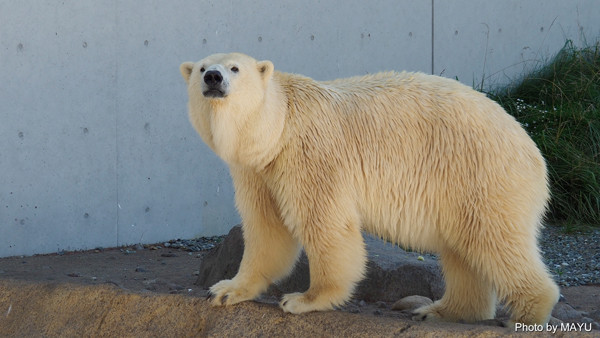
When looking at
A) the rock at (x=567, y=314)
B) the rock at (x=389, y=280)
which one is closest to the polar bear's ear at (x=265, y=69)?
the rock at (x=389, y=280)

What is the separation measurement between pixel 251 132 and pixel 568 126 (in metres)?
5.37

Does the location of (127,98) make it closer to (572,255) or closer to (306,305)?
(306,305)

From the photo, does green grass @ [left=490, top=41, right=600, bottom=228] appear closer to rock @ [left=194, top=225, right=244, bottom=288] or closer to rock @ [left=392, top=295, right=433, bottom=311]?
rock @ [left=392, top=295, right=433, bottom=311]

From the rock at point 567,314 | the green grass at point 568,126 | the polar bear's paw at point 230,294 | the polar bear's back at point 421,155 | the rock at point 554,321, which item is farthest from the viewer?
the green grass at point 568,126

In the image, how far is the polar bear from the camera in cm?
380

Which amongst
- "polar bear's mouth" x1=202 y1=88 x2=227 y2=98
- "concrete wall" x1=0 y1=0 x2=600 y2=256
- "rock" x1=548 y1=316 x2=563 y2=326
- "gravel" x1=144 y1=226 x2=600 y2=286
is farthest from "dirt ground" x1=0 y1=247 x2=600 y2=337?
"concrete wall" x1=0 y1=0 x2=600 y2=256

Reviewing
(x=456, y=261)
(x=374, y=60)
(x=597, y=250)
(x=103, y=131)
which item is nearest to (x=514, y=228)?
(x=456, y=261)

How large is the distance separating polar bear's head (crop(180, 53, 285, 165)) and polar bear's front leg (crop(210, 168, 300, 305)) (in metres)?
0.24

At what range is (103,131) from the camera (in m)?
6.96

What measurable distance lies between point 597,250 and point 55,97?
15.8 feet

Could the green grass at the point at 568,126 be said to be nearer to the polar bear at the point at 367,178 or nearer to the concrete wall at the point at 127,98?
the concrete wall at the point at 127,98

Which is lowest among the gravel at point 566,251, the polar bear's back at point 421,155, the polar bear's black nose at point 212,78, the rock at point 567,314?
the gravel at point 566,251

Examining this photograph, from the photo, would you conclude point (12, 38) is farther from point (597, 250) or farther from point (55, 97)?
point (597, 250)

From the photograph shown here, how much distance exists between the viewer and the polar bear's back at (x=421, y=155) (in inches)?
152
